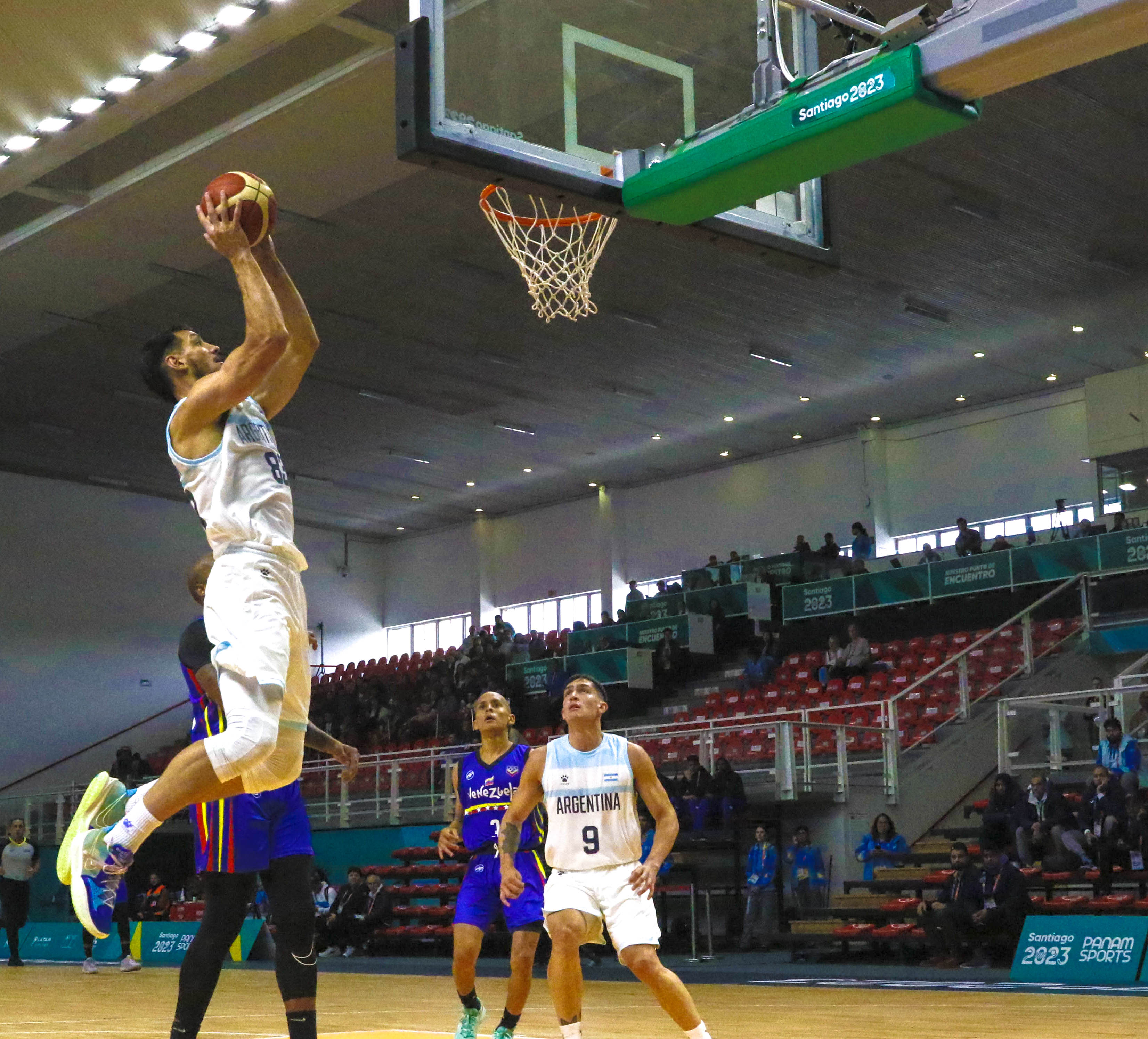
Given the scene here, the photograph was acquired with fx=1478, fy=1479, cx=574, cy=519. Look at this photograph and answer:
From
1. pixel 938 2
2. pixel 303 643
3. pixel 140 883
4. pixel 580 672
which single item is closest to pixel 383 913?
pixel 140 883

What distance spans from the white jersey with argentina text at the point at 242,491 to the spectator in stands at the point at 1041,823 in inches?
464

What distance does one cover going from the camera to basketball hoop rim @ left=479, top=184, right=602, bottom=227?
11.0m

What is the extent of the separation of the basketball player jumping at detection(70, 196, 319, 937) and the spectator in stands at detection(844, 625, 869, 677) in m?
19.6

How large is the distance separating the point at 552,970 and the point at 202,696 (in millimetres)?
1960

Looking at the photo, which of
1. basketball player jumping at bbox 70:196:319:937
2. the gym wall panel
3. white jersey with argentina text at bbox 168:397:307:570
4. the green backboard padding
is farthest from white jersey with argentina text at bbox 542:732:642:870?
the gym wall panel

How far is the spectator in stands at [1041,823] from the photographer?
14.9m

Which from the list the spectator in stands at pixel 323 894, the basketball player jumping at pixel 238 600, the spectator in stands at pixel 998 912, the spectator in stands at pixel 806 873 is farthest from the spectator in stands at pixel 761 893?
the basketball player jumping at pixel 238 600

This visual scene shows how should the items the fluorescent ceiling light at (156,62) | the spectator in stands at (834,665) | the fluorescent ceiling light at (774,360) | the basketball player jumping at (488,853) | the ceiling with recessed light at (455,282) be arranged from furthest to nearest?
the fluorescent ceiling light at (774,360)
the spectator in stands at (834,665)
the ceiling with recessed light at (455,282)
the fluorescent ceiling light at (156,62)
the basketball player jumping at (488,853)

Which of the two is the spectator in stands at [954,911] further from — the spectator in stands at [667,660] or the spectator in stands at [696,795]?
the spectator in stands at [667,660]

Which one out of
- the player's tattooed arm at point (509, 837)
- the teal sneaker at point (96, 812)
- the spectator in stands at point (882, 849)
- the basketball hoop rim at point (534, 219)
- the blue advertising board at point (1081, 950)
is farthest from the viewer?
the spectator in stands at point (882, 849)

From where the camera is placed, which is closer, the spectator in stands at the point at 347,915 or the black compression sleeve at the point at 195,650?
the black compression sleeve at the point at 195,650

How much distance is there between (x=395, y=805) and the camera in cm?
2234

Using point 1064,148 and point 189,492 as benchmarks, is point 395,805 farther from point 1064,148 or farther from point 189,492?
point 189,492

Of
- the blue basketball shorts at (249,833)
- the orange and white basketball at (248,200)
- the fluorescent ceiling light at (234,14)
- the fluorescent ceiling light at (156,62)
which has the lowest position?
the blue basketball shorts at (249,833)
